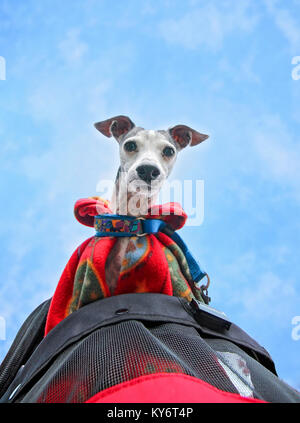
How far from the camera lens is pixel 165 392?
903 millimetres

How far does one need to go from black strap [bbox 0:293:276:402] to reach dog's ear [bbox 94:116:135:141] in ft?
5.29

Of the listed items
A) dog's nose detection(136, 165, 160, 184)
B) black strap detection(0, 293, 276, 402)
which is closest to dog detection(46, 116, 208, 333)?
dog's nose detection(136, 165, 160, 184)

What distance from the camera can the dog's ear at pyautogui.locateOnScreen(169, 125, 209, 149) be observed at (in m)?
2.85

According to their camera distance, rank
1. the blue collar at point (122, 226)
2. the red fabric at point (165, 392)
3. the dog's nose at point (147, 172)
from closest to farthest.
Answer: the red fabric at point (165, 392)
the blue collar at point (122, 226)
the dog's nose at point (147, 172)

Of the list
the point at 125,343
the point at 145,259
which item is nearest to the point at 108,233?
the point at 145,259

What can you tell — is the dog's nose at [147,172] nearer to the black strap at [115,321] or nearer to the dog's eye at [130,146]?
the dog's eye at [130,146]

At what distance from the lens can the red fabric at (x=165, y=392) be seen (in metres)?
0.88

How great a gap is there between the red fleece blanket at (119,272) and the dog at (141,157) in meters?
0.30

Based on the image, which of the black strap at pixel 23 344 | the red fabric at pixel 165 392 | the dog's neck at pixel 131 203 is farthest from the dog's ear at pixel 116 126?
the red fabric at pixel 165 392

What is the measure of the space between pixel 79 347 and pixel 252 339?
85cm

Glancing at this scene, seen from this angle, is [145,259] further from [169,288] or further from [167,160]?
[167,160]

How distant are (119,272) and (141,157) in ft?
2.86

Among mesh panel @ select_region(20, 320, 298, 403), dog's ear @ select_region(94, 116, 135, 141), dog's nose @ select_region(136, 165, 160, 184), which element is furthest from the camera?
dog's ear @ select_region(94, 116, 135, 141)

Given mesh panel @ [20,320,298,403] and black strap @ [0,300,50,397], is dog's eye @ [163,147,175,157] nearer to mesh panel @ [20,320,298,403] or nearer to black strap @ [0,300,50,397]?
black strap @ [0,300,50,397]
